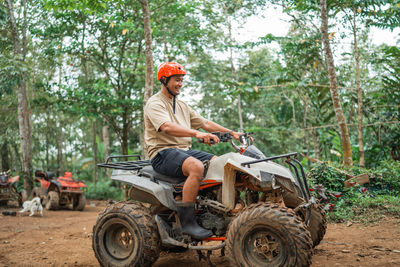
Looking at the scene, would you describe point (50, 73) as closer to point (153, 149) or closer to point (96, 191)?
point (96, 191)

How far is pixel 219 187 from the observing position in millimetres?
3672

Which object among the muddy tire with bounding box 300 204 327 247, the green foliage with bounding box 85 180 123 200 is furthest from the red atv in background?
the muddy tire with bounding box 300 204 327 247

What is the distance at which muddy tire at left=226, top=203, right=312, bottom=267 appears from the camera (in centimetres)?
297

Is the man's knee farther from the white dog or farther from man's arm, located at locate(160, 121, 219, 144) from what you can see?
the white dog

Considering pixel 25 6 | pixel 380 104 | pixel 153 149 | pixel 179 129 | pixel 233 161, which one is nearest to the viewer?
pixel 233 161

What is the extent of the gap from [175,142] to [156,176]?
436mm

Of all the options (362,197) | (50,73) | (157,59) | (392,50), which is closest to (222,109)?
(157,59)

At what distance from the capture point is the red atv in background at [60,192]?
10.8m

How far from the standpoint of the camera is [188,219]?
11.8 ft

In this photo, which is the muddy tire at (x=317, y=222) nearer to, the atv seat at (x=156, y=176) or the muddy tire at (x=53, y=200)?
the atv seat at (x=156, y=176)

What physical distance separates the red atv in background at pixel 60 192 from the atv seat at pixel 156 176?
7716 millimetres

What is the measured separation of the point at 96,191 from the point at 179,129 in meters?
13.8

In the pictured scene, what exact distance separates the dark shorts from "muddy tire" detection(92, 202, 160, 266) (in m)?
0.48

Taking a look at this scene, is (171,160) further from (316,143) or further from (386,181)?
(316,143)
